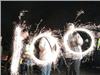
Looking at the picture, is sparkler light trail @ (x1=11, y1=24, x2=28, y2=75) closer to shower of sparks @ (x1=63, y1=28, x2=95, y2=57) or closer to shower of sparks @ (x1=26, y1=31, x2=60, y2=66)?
shower of sparks @ (x1=26, y1=31, x2=60, y2=66)

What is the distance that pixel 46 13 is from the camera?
3629 mm

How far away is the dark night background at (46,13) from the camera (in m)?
3.57

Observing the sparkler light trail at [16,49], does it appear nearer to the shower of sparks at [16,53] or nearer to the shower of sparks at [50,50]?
the shower of sparks at [16,53]

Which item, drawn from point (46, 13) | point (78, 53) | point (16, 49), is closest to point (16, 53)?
point (16, 49)

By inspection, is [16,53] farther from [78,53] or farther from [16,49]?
[78,53]

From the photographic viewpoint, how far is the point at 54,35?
3633 mm

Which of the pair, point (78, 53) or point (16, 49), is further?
point (16, 49)

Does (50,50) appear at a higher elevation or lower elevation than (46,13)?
lower

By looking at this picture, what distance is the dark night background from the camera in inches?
141

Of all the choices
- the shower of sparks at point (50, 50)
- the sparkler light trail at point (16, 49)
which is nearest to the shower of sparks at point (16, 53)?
the sparkler light trail at point (16, 49)

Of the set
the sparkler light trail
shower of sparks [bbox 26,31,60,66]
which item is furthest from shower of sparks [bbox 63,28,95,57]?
the sparkler light trail

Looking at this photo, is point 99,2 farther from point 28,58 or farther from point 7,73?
point 7,73

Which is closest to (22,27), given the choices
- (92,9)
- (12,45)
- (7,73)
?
(12,45)

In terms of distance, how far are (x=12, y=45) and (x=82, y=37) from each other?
2.46ft
